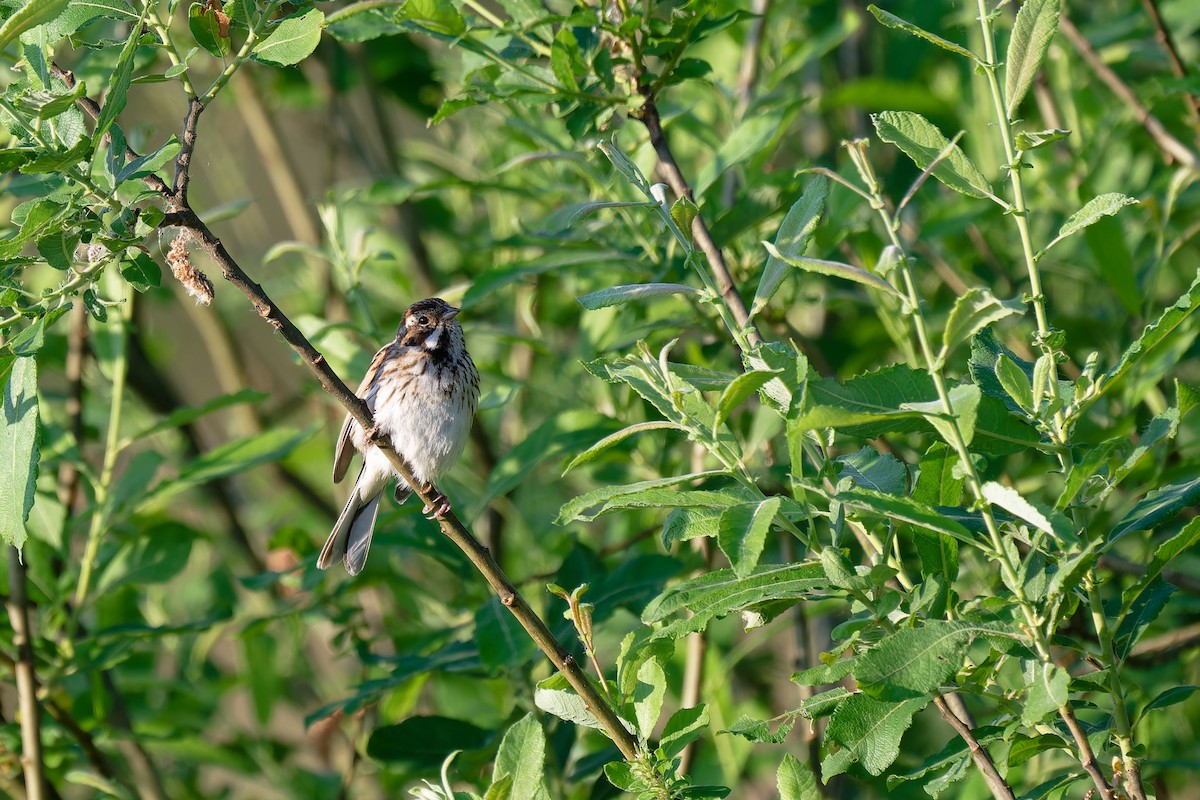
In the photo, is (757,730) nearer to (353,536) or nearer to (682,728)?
(682,728)

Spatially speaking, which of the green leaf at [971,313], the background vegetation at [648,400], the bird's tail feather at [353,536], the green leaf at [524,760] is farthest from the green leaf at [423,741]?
the green leaf at [971,313]

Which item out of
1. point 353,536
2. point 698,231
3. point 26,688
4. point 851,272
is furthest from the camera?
point 353,536

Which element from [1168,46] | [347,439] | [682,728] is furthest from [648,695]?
[1168,46]

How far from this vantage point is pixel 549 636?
2.14 metres

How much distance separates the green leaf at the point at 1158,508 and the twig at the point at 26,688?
2437 mm

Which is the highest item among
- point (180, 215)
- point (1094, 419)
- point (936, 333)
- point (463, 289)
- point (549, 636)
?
point (180, 215)

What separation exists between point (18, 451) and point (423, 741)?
1.49 metres

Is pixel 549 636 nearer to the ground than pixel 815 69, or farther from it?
nearer to the ground

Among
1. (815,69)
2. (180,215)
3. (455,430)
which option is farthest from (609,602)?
(815,69)

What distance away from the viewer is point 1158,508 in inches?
78.1

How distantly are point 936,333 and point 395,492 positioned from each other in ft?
6.05

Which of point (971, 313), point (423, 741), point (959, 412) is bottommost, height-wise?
point (423, 741)

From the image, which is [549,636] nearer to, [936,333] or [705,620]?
[705,620]

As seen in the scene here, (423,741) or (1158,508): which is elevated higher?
(1158,508)
